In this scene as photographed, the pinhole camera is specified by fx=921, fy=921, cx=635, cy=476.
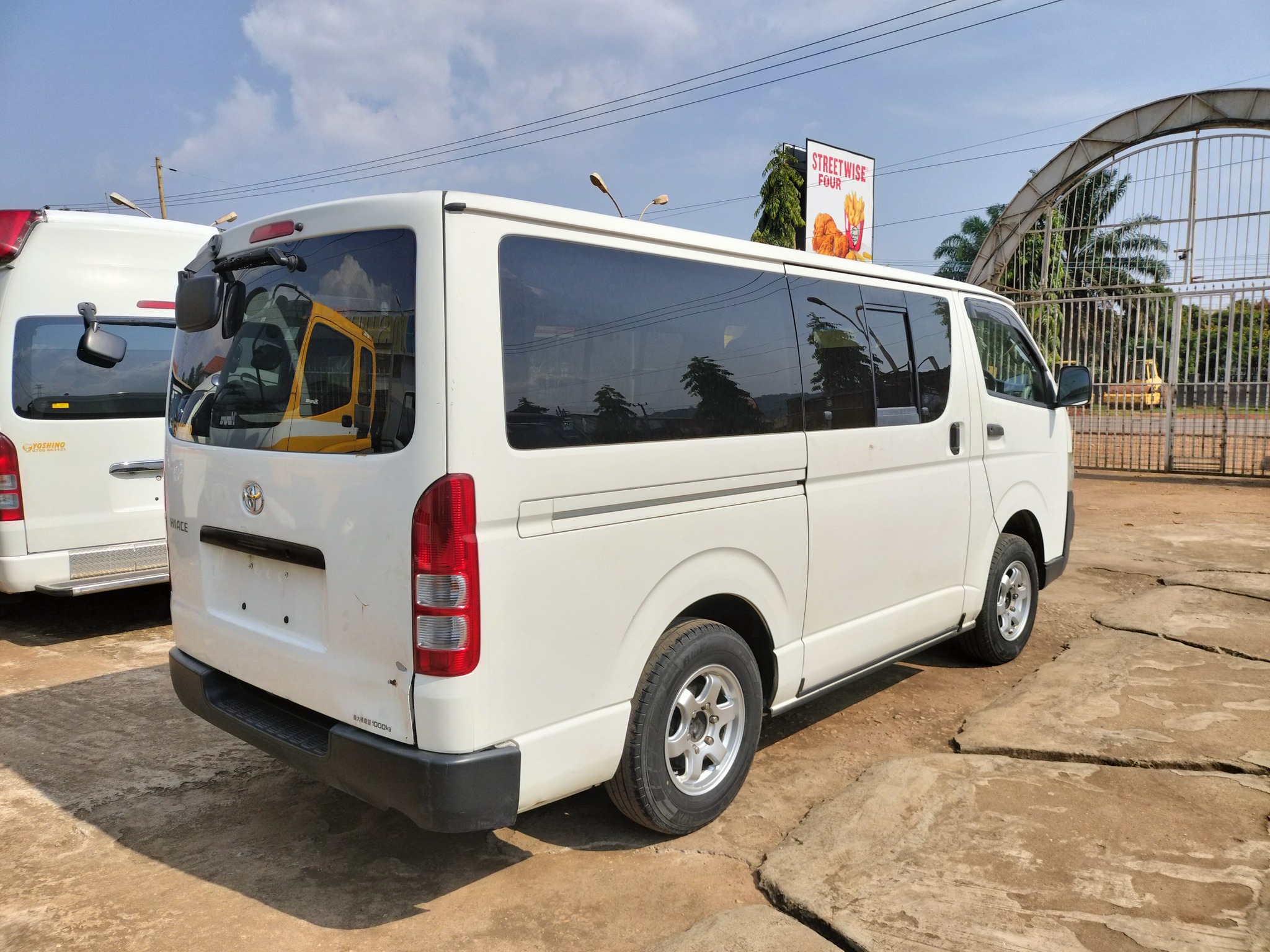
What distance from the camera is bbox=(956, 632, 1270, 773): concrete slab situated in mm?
3980

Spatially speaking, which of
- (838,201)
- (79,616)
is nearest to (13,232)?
(79,616)

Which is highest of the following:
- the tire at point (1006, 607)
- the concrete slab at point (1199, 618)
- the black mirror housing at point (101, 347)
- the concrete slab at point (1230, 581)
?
the black mirror housing at point (101, 347)

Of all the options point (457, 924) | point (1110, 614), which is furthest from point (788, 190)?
point (457, 924)

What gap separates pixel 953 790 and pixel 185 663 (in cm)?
302

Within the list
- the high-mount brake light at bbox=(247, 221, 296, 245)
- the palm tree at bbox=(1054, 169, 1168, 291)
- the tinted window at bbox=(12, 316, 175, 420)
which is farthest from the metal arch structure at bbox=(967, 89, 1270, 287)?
the high-mount brake light at bbox=(247, 221, 296, 245)

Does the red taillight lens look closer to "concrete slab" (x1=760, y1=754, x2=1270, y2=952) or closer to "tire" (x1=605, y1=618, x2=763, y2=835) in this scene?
"tire" (x1=605, y1=618, x2=763, y2=835)

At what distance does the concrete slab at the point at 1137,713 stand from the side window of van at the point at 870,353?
1.51 meters

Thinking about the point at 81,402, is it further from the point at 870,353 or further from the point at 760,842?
the point at 760,842

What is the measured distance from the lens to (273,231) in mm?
3072

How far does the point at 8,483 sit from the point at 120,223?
188 centimetres

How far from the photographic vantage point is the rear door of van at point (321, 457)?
258cm

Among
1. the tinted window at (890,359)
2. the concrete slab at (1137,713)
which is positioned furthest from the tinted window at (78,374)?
the concrete slab at (1137,713)

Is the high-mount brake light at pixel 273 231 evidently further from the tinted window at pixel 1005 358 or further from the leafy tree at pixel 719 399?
the tinted window at pixel 1005 358

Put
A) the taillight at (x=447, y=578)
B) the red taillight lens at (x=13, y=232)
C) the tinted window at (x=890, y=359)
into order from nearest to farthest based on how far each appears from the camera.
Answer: the taillight at (x=447, y=578) → the tinted window at (x=890, y=359) → the red taillight lens at (x=13, y=232)
